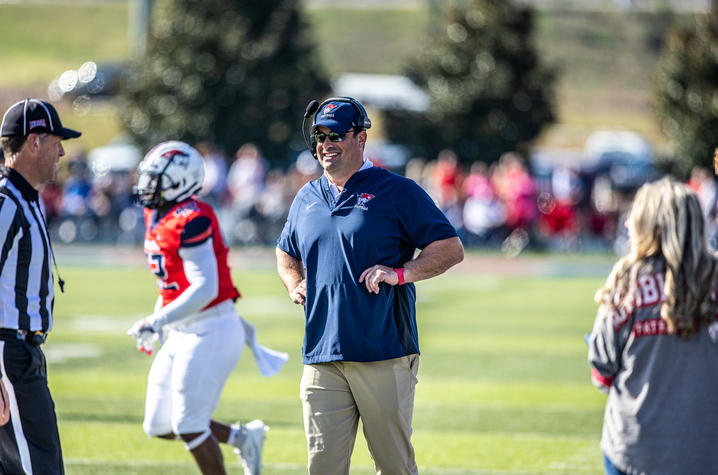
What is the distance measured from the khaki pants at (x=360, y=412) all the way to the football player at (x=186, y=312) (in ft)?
3.86

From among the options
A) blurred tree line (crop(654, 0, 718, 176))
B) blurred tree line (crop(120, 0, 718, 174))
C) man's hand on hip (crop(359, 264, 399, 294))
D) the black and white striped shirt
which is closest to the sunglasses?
man's hand on hip (crop(359, 264, 399, 294))

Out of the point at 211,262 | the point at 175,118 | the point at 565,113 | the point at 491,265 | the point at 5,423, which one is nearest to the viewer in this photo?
the point at 5,423

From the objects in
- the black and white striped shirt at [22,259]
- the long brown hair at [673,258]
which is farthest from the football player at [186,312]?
the long brown hair at [673,258]

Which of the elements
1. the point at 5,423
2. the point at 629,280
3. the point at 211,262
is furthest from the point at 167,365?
the point at 629,280

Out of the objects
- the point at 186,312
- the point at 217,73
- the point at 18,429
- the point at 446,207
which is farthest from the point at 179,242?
the point at 217,73

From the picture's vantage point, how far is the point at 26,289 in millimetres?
5352

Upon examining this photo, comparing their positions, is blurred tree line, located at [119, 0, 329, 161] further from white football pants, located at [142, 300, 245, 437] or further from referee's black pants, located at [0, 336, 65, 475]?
referee's black pants, located at [0, 336, 65, 475]

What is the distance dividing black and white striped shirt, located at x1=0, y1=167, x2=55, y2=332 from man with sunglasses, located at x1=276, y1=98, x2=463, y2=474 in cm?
126

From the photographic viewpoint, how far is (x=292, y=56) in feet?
117

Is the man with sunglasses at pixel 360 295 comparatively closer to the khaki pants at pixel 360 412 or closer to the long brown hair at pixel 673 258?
the khaki pants at pixel 360 412

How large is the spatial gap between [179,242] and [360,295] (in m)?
1.53

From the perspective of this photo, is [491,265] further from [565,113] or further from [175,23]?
[565,113]

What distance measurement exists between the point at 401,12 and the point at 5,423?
90402 millimetres

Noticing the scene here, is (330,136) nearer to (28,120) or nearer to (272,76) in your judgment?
(28,120)
